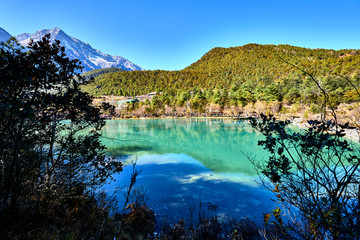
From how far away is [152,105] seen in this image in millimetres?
58000

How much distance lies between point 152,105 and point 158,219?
54.3 metres

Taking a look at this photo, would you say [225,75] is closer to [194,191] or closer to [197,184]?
[197,184]

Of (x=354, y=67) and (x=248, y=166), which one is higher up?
(x=354, y=67)

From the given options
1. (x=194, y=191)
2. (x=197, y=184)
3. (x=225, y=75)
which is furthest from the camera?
(x=225, y=75)

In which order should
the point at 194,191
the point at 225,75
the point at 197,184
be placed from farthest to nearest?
the point at 225,75, the point at 197,184, the point at 194,191

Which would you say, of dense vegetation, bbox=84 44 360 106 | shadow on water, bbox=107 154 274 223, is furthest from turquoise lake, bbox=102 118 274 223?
dense vegetation, bbox=84 44 360 106

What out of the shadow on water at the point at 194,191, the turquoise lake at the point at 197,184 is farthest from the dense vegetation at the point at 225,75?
the shadow on water at the point at 194,191

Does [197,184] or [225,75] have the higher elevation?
[225,75]

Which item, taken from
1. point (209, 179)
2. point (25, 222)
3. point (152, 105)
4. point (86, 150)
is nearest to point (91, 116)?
point (86, 150)

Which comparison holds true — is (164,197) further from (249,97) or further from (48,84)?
(249,97)

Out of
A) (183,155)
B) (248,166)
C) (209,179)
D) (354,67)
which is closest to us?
(209,179)

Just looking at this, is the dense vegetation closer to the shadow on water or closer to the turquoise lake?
the turquoise lake

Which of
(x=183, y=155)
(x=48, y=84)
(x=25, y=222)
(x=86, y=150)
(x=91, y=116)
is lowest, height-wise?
(x=183, y=155)

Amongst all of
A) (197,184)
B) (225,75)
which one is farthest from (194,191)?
(225,75)
